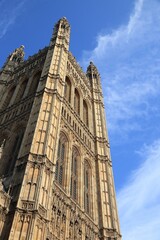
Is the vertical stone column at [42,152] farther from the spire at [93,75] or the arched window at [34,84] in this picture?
the spire at [93,75]

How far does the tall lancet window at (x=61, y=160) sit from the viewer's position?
18.4 m

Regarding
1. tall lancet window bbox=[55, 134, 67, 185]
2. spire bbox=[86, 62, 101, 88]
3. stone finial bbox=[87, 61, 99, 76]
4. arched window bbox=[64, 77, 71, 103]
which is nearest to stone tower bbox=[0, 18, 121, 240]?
tall lancet window bbox=[55, 134, 67, 185]

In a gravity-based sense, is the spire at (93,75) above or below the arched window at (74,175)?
above

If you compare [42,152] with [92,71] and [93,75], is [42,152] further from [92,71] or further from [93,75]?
[92,71]

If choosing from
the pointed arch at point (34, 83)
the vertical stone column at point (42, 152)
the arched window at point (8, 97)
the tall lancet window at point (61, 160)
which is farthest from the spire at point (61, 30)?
the tall lancet window at point (61, 160)

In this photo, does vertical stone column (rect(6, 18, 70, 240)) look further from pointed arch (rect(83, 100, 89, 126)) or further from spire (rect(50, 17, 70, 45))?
spire (rect(50, 17, 70, 45))

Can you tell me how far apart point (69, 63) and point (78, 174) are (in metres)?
15.1

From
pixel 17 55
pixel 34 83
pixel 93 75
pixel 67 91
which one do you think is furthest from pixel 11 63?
pixel 67 91

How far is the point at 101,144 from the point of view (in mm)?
26953

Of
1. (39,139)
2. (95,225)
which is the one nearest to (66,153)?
(39,139)

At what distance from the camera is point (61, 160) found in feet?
65.2

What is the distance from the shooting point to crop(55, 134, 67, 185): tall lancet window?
1844 centimetres

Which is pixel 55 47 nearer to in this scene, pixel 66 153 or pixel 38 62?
pixel 38 62

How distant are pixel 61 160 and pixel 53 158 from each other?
272 centimetres
